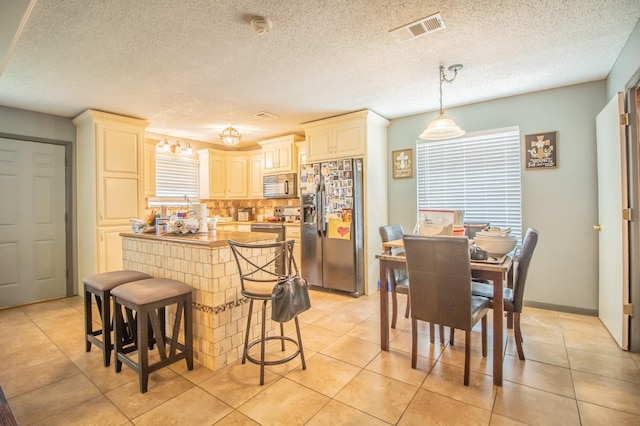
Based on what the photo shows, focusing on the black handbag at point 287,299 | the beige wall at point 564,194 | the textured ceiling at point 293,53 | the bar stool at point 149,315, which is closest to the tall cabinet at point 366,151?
the textured ceiling at point 293,53

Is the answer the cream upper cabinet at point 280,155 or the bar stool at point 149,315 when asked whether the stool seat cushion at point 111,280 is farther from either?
the cream upper cabinet at point 280,155

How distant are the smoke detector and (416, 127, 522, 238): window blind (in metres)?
2.76

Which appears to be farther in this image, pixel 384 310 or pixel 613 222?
pixel 613 222

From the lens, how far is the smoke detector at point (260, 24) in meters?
2.10

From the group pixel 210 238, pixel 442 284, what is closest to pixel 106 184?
pixel 210 238

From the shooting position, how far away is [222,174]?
5883 mm

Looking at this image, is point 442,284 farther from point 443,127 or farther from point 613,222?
point 613,222

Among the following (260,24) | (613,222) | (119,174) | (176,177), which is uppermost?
(260,24)

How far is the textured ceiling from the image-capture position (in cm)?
A: 206

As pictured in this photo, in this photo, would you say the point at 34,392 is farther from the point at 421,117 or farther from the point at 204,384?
the point at 421,117

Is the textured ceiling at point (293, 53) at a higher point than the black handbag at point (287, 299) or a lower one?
higher

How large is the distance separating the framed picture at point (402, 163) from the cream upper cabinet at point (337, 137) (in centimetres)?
66

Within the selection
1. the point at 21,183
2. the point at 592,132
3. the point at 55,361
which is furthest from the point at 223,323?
the point at 592,132

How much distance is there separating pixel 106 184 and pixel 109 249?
83cm
